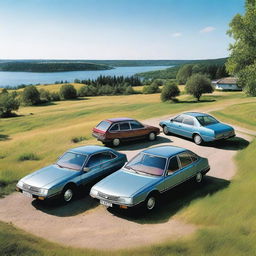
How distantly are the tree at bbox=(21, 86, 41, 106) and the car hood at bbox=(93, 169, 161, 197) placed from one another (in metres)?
78.0

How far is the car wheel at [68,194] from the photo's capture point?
9.79 meters

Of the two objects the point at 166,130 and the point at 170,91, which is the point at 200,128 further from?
the point at 170,91

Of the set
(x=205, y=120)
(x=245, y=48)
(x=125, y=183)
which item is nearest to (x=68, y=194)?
(x=125, y=183)

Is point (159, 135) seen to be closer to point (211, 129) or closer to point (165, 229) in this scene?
point (211, 129)

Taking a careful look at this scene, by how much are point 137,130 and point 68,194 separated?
817cm

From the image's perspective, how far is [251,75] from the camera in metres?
25.8

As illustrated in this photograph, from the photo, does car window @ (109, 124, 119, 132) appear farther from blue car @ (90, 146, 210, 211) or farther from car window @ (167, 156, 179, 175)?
car window @ (167, 156, 179, 175)

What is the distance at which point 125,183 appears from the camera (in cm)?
893

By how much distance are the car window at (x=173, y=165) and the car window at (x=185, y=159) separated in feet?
0.90

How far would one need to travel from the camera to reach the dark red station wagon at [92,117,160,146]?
16594mm

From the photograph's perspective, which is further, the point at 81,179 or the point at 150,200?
the point at 81,179

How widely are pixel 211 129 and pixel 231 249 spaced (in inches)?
428

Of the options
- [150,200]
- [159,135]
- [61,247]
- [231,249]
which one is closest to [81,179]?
[150,200]

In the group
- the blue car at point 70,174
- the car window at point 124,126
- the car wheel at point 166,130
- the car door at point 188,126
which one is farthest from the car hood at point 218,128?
the blue car at point 70,174
